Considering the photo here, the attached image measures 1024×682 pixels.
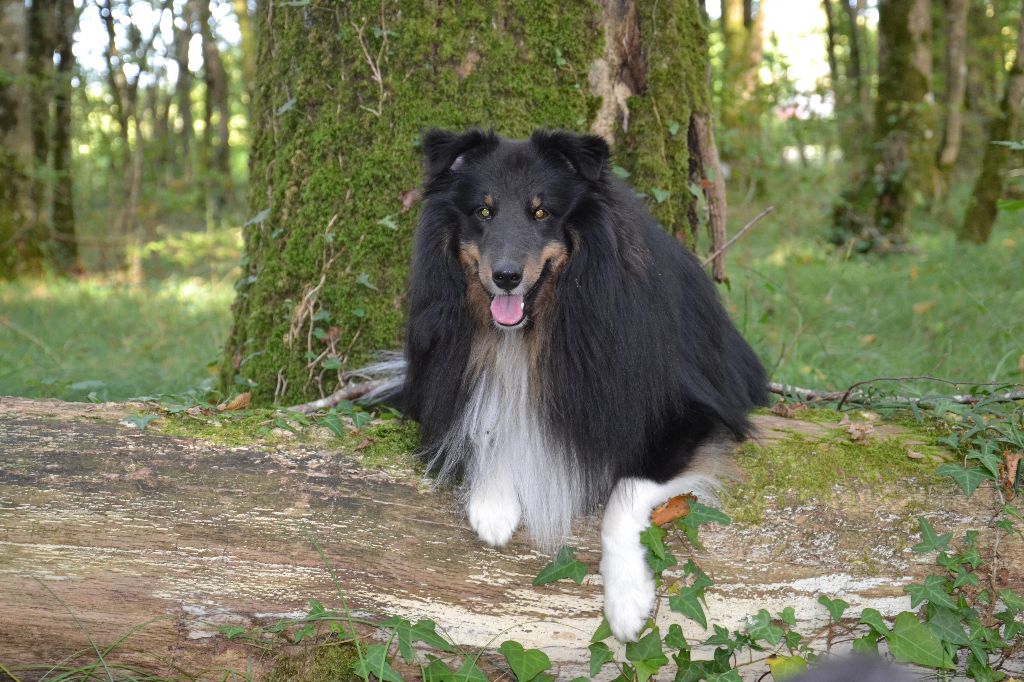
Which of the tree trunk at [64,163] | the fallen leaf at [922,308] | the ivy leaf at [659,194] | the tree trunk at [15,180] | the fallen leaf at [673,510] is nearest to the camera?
the fallen leaf at [673,510]

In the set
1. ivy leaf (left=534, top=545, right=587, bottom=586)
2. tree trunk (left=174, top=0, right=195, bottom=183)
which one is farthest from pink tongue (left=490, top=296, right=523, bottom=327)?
tree trunk (left=174, top=0, right=195, bottom=183)

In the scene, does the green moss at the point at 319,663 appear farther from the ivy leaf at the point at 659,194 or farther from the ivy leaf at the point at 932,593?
the ivy leaf at the point at 659,194

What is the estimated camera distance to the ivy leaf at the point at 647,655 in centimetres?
249

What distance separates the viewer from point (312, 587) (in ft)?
8.48

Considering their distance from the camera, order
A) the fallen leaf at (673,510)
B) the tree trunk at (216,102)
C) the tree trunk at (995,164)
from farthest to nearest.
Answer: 1. the tree trunk at (216,102)
2. the tree trunk at (995,164)
3. the fallen leaf at (673,510)

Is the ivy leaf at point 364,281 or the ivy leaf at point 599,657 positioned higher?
the ivy leaf at point 364,281

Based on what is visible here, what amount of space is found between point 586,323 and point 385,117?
160cm

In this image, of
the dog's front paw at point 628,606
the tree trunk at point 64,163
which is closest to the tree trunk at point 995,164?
the dog's front paw at point 628,606

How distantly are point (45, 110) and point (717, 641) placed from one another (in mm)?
13209

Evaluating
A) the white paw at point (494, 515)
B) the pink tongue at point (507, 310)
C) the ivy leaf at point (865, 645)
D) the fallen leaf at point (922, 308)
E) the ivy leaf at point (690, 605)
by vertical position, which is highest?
the pink tongue at point (507, 310)

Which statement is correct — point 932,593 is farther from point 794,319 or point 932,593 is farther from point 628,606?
point 794,319

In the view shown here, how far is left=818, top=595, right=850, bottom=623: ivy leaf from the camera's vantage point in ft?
8.34

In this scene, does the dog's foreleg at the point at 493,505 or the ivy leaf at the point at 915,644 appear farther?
the dog's foreleg at the point at 493,505

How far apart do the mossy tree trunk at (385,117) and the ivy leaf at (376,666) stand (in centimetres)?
166
